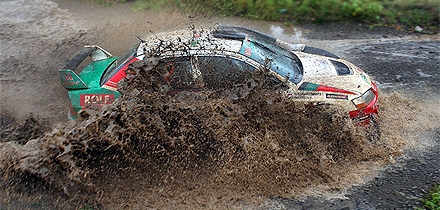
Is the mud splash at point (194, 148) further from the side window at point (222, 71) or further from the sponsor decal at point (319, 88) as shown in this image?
the sponsor decal at point (319, 88)

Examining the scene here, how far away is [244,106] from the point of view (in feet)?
17.8

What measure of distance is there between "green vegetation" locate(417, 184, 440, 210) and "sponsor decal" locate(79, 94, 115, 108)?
163 inches

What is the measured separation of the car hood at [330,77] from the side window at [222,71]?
0.80 m

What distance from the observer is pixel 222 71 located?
17.9ft

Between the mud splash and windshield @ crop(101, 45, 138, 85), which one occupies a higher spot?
windshield @ crop(101, 45, 138, 85)

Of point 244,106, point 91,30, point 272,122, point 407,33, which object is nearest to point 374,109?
point 272,122

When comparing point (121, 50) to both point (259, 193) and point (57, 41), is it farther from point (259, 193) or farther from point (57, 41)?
point (259, 193)

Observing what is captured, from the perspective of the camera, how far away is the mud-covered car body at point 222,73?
5430 mm

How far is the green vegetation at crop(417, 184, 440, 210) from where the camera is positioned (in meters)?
4.76

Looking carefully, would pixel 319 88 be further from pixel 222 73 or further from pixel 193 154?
pixel 193 154

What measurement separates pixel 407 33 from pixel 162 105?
20.9 ft

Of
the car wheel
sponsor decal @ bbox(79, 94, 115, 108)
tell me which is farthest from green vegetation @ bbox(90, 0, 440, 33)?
sponsor decal @ bbox(79, 94, 115, 108)

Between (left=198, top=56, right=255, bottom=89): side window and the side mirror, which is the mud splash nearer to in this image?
(left=198, top=56, right=255, bottom=89): side window

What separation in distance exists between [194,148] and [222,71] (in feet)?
3.57
